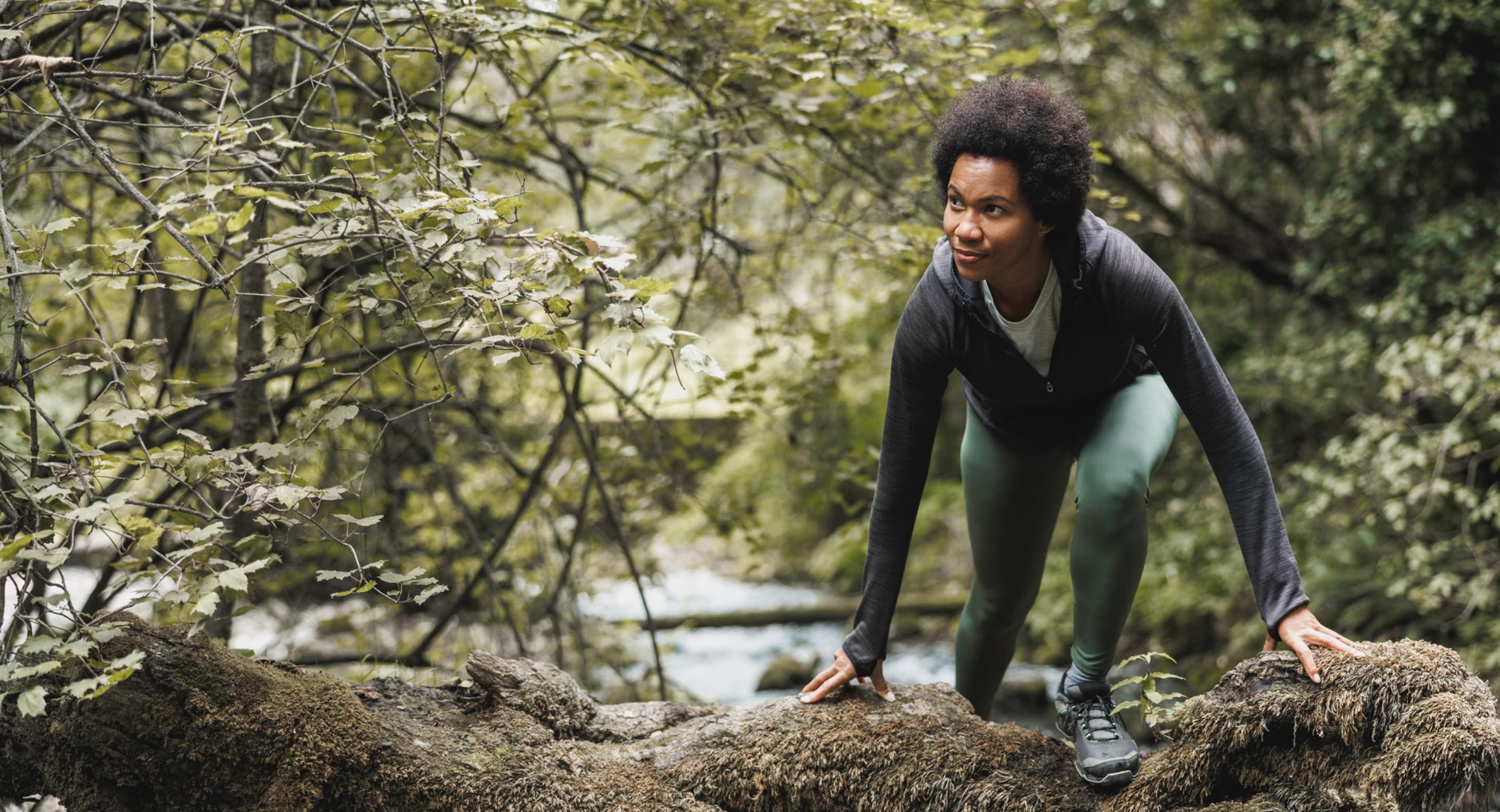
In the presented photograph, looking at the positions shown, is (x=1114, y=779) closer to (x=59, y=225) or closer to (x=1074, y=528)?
(x=1074, y=528)

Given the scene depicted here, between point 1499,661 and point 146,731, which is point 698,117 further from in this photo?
point 1499,661

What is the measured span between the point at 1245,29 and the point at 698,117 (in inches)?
177

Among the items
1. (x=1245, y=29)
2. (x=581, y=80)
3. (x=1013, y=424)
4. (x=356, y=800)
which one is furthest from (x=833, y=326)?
(x=356, y=800)

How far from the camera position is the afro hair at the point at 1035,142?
82.0 inches

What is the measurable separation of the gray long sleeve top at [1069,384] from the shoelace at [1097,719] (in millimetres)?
396

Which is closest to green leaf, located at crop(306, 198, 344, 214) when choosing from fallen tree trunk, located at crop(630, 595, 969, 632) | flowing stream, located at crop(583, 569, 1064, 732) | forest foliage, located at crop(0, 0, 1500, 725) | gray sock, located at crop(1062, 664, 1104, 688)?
forest foliage, located at crop(0, 0, 1500, 725)

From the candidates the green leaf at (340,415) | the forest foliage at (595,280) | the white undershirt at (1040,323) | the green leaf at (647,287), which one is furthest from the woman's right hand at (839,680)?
the green leaf at (340,415)

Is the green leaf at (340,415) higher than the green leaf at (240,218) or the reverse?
the reverse

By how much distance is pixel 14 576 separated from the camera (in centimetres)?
178

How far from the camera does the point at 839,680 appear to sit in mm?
2512

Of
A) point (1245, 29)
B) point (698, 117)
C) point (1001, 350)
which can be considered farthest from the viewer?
point (1245, 29)

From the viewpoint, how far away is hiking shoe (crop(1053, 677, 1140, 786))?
2.17m

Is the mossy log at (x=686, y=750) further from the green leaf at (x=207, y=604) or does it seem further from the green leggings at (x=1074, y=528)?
the green leaf at (x=207, y=604)

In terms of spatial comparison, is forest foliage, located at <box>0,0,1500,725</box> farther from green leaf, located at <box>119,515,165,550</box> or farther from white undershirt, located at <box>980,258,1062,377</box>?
white undershirt, located at <box>980,258,1062,377</box>
